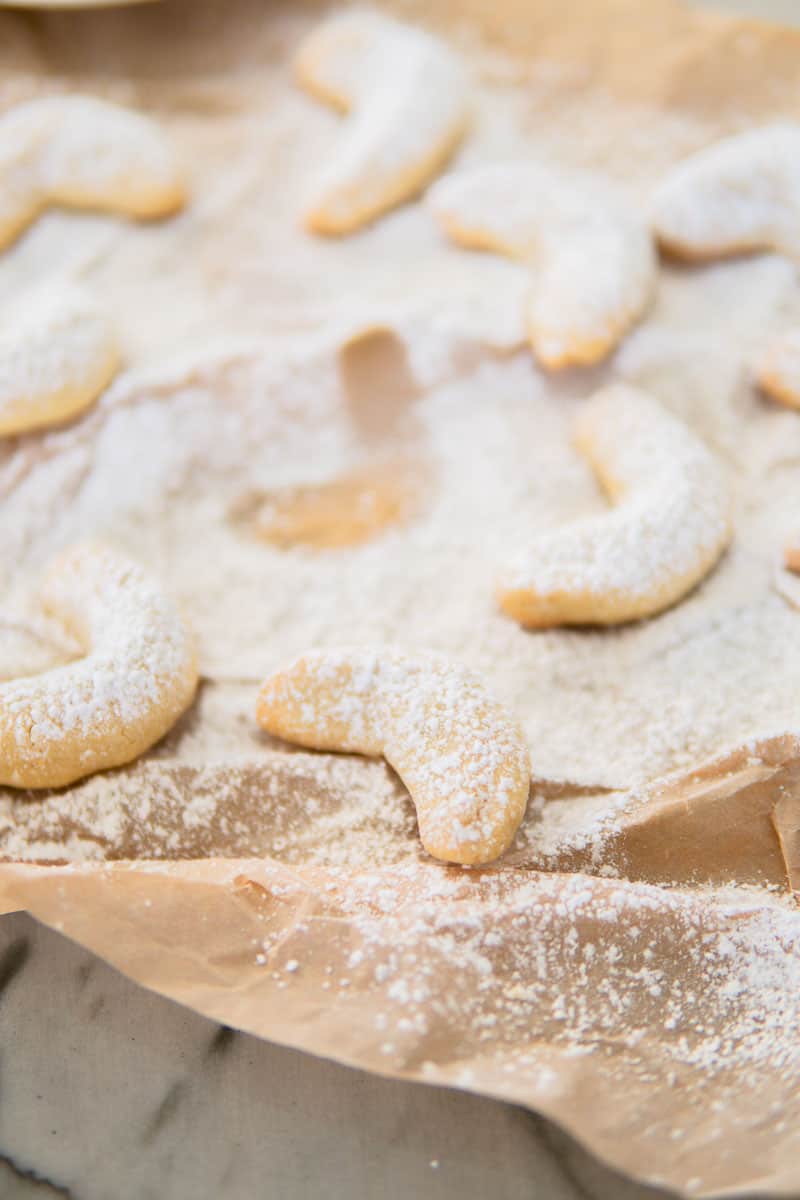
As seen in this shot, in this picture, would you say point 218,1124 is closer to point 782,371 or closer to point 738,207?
point 782,371

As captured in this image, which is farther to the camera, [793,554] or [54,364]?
[54,364]

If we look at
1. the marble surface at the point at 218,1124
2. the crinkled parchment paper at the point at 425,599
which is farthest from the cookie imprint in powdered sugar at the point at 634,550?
the marble surface at the point at 218,1124

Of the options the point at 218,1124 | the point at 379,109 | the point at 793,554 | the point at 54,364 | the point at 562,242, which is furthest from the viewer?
the point at 379,109

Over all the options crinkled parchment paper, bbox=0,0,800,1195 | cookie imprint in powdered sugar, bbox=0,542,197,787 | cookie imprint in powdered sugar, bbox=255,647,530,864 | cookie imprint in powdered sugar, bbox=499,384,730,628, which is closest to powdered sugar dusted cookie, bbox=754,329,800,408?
crinkled parchment paper, bbox=0,0,800,1195

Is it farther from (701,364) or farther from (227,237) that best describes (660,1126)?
(227,237)

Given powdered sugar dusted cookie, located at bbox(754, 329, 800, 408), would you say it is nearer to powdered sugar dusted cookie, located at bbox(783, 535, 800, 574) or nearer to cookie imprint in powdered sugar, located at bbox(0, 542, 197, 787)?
powdered sugar dusted cookie, located at bbox(783, 535, 800, 574)

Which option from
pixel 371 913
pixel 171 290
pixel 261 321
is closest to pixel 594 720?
pixel 371 913

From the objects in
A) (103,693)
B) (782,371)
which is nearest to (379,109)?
(782,371)
